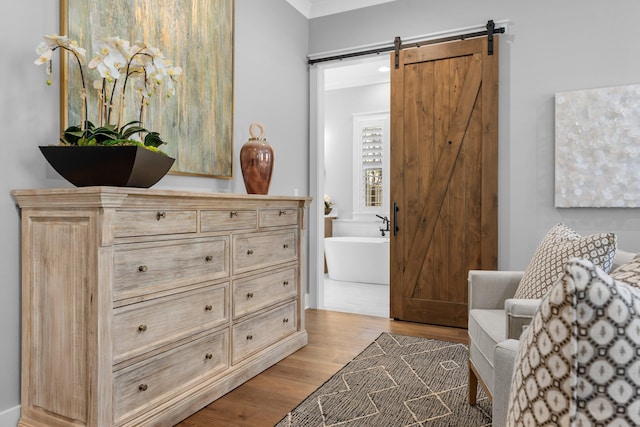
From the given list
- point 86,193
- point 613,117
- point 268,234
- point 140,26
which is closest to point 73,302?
point 86,193

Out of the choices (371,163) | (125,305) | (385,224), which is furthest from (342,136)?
(125,305)

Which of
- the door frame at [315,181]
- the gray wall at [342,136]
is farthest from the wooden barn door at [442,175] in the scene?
the gray wall at [342,136]

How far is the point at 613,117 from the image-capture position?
123 inches

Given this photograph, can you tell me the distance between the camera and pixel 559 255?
1.86 meters

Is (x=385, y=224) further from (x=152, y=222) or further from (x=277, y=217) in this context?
(x=152, y=222)

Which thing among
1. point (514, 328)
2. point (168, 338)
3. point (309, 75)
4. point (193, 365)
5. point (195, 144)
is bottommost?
point (193, 365)

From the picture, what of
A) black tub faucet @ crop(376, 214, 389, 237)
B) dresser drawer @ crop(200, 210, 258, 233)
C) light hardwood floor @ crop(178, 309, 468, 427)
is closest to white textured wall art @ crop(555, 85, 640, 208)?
light hardwood floor @ crop(178, 309, 468, 427)

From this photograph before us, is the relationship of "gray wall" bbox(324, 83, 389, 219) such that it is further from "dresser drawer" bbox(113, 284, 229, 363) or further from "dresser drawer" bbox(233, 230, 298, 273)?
"dresser drawer" bbox(113, 284, 229, 363)

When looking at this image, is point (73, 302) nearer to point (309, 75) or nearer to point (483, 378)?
point (483, 378)

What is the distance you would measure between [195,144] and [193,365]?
141 centimetres

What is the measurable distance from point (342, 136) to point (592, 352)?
6516mm

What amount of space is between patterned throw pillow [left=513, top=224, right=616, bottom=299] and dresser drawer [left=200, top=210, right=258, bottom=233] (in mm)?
1470

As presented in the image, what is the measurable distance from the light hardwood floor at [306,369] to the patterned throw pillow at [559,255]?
1.24 m

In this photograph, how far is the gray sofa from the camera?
3.87 ft
